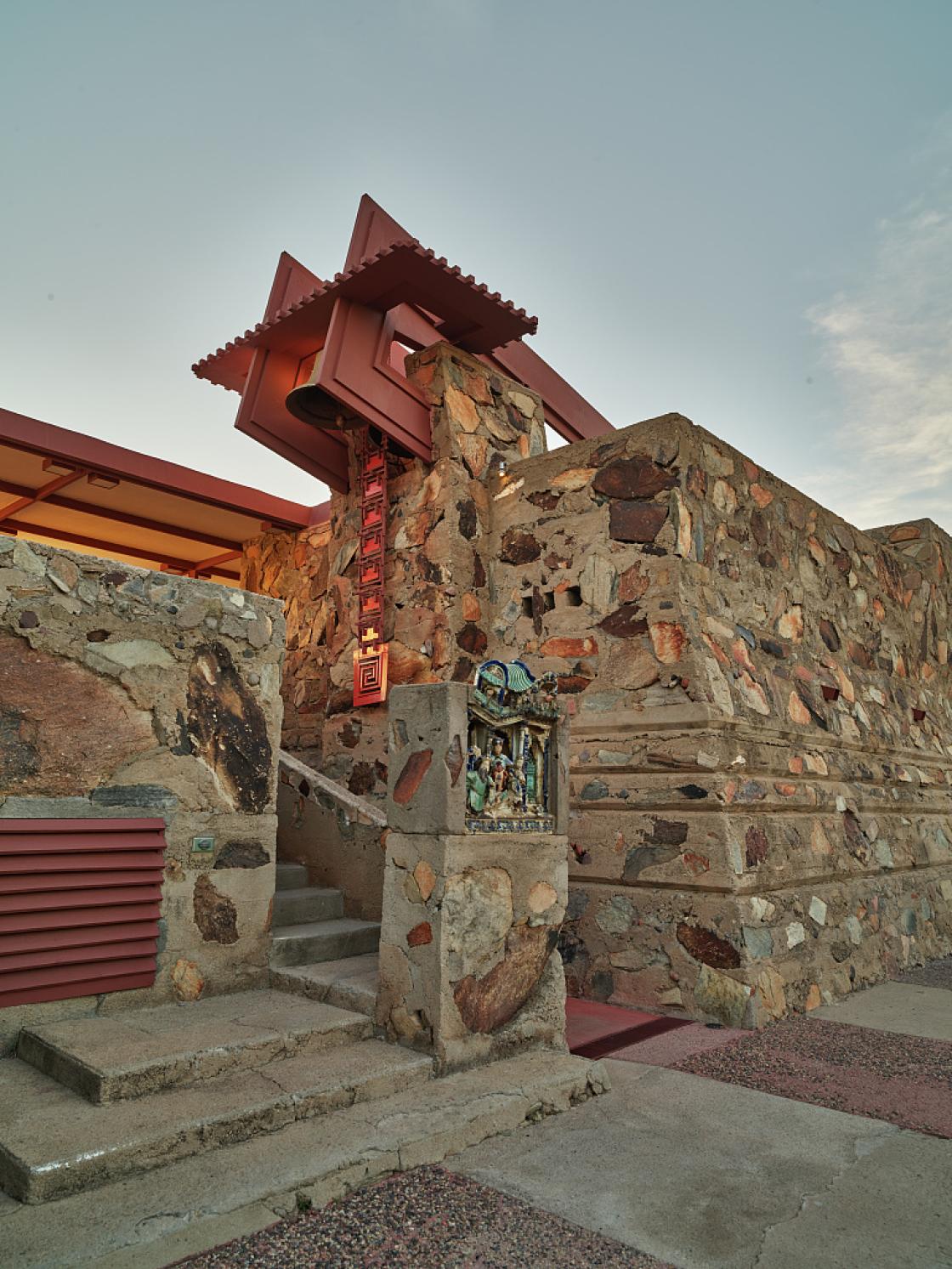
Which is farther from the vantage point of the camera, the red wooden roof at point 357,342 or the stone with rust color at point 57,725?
the red wooden roof at point 357,342

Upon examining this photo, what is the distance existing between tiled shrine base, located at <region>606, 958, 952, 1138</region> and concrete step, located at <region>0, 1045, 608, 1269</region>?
0.86 metres

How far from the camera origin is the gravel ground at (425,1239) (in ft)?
7.03

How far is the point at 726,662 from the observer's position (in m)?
5.67

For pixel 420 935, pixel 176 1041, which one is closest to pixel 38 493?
pixel 176 1041

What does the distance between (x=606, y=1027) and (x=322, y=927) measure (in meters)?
1.60

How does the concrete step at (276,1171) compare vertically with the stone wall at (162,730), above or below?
below

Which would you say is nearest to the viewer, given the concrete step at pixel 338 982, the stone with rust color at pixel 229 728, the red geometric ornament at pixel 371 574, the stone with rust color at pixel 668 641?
the concrete step at pixel 338 982

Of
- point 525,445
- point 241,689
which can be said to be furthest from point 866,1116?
point 525,445

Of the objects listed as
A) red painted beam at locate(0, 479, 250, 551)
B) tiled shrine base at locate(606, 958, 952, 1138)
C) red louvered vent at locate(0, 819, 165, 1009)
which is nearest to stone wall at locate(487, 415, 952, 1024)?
tiled shrine base at locate(606, 958, 952, 1138)

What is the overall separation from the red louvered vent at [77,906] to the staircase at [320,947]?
0.70 meters

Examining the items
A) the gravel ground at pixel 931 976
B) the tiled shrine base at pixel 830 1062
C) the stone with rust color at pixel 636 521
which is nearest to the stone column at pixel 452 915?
the tiled shrine base at pixel 830 1062

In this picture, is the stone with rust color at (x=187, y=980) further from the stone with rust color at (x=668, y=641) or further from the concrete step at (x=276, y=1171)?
the stone with rust color at (x=668, y=641)

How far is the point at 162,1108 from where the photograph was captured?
8.87ft

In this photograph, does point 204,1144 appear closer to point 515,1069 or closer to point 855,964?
point 515,1069
